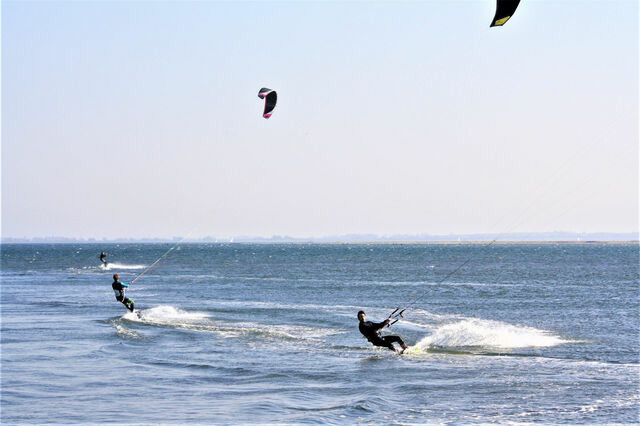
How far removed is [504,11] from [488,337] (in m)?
11.9

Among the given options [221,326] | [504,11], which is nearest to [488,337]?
[221,326]

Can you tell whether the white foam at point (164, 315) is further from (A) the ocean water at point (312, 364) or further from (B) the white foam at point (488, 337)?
(B) the white foam at point (488, 337)

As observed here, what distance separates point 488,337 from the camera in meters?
22.0

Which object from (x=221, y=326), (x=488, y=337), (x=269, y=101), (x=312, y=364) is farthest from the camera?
(x=221, y=326)

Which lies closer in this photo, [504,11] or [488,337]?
[504,11]

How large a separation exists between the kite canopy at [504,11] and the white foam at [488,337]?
1045 cm

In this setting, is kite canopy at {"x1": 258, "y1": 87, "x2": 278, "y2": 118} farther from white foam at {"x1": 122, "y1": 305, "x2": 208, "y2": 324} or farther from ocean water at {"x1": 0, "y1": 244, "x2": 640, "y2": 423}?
white foam at {"x1": 122, "y1": 305, "x2": 208, "y2": 324}

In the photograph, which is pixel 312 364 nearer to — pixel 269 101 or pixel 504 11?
pixel 269 101

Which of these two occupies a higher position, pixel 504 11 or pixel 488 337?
pixel 504 11

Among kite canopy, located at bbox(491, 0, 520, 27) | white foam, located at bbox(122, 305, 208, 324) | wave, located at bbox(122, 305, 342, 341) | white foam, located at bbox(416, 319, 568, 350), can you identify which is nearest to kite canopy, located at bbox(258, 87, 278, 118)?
wave, located at bbox(122, 305, 342, 341)

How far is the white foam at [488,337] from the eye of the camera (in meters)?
20.9

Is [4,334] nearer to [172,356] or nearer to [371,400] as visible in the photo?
[172,356]

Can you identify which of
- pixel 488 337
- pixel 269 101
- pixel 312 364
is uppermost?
pixel 269 101

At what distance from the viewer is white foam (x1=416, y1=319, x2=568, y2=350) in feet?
68.6
